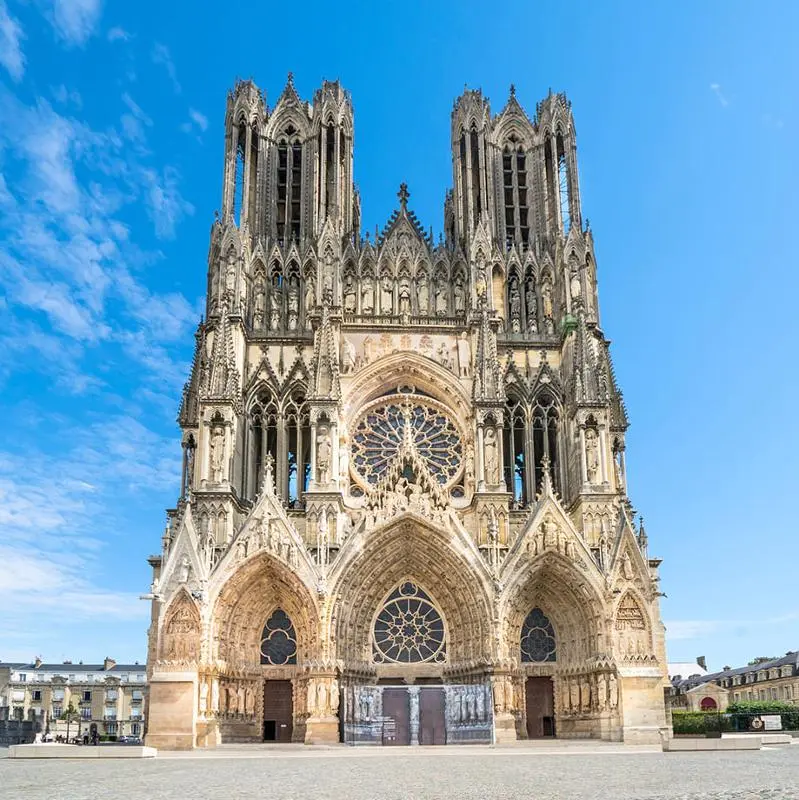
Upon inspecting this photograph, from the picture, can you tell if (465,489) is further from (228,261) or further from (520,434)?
(228,261)

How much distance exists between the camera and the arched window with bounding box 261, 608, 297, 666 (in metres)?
34.0

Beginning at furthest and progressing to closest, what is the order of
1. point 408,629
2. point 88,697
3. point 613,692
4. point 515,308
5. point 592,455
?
point 88,697 < point 515,308 < point 592,455 < point 408,629 < point 613,692

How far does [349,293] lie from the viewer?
39531 mm

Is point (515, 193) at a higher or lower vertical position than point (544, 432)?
higher

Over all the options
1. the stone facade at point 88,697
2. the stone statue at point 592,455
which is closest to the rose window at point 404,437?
the stone statue at point 592,455

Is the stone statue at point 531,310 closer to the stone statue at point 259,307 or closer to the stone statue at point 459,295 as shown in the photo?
the stone statue at point 459,295

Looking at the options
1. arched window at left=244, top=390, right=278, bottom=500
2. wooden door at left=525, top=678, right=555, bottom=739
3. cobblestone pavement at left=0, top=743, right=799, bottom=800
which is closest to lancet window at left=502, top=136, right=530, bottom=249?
arched window at left=244, top=390, right=278, bottom=500

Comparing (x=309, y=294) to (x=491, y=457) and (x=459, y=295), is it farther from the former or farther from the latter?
(x=491, y=457)

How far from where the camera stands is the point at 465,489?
121ft

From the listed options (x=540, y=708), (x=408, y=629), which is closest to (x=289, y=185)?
(x=408, y=629)

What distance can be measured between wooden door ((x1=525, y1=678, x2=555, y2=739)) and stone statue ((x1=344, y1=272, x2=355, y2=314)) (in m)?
16.2

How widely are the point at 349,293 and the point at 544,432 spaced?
32.4ft

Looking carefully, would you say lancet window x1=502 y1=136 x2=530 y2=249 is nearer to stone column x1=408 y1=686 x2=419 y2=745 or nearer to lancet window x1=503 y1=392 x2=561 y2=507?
lancet window x1=503 y1=392 x2=561 y2=507

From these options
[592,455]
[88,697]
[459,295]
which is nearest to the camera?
[592,455]
